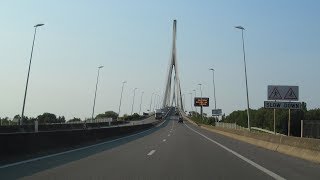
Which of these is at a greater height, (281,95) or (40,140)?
(281,95)

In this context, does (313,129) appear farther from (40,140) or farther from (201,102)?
(201,102)

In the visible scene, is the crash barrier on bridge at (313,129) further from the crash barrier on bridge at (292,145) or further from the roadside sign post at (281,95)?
the crash barrier on bridge at (292,145)

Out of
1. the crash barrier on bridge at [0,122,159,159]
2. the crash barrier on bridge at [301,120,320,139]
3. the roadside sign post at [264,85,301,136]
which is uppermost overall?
the roadside sign post at [264,85,301,136]

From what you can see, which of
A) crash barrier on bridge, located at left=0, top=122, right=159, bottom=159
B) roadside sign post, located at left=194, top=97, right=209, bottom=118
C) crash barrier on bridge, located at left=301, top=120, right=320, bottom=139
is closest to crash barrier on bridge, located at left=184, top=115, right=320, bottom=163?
crash barrier on bridge, located at left=301, top=120, right=320, bottom=139

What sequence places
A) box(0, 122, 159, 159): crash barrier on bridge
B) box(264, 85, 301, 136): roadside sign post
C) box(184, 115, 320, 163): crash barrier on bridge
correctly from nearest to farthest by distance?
box(0, 122, 159, 159): crash barrier on bridge → box(184, 115, 320, 163): crash barrier on bridge → box(264, 85, 301, 136): roadside sign post

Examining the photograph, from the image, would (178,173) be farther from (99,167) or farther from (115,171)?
(99,167)

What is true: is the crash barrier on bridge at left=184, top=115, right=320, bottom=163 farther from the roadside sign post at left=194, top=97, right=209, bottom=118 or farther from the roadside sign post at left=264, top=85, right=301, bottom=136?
the roadside sign post at left=194, top=97, right=209, bottom=118

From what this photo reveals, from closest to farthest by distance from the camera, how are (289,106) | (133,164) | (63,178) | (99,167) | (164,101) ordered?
(63,178)
(99,167)
(133,164)
(289,106)
(164,101)

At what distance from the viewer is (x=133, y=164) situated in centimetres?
1714

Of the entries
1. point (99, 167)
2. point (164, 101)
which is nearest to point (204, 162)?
A: point (99, 167)

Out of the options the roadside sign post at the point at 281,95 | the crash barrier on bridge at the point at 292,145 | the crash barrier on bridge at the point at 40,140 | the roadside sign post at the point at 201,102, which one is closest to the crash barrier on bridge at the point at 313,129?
the roadside sign post at the point at 281,95

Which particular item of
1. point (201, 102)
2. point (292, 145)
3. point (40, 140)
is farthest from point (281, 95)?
point (201, 102)

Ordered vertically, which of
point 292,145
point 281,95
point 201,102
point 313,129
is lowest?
point 292,145

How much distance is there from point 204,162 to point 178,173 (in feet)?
13.3
